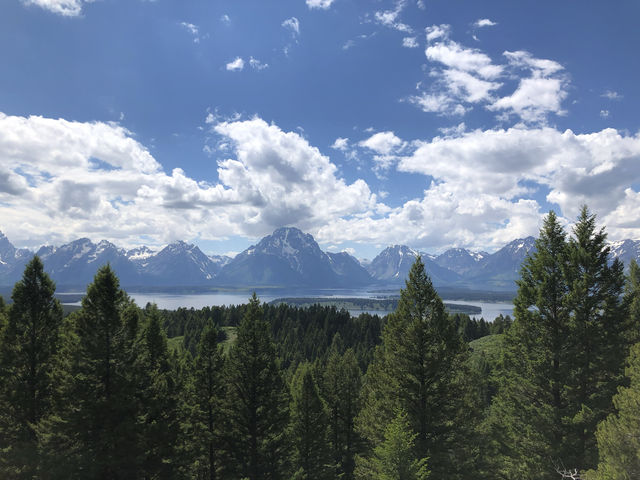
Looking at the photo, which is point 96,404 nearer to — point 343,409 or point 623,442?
point 623,442

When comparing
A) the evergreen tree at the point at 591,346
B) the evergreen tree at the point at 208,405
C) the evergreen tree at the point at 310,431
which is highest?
the evergreen tree at the point at 591,346

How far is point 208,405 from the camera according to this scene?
2469cm

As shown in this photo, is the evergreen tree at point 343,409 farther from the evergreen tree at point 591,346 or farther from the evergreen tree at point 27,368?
the evergreen tree at point 27,368

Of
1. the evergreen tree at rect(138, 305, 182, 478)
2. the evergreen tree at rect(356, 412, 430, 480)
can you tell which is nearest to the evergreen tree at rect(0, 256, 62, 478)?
the evergreen tree at rect(138, 305, 182, 478)

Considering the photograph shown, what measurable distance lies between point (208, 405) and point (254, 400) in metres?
3.81

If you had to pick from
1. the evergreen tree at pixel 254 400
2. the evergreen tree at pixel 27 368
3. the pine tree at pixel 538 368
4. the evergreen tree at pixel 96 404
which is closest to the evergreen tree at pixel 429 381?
the pine tree at pixel 538 368

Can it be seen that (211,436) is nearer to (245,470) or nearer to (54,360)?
(245,470)

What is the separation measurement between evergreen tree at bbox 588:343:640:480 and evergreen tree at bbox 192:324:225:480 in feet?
68.8

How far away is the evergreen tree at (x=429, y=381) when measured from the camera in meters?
19.0

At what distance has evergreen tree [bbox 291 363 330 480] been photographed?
3341 cm

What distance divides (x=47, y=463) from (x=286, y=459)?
15.5 m

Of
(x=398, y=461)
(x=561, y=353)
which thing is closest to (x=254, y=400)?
(x=398, y=461)

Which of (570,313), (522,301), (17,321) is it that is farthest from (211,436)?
(570,313)

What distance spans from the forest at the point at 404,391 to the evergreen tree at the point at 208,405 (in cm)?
30
